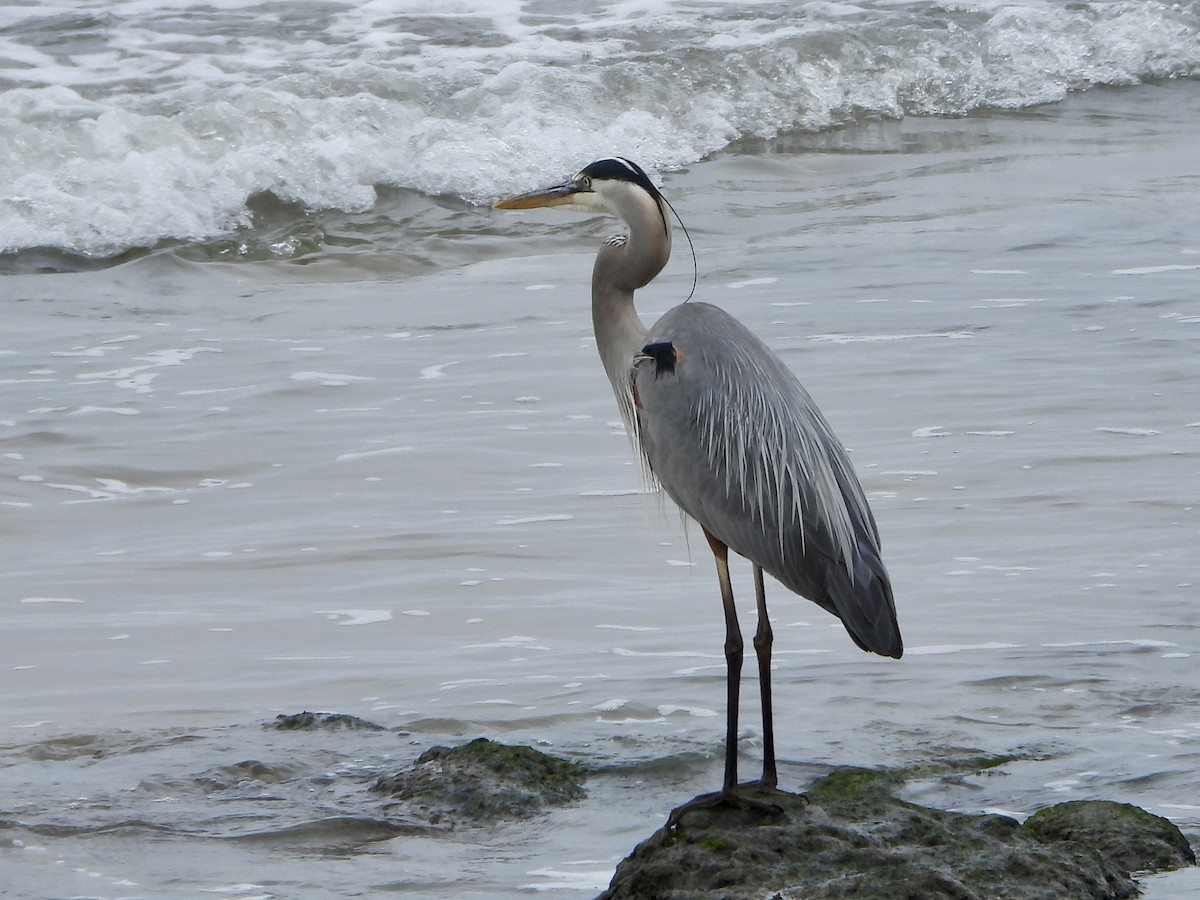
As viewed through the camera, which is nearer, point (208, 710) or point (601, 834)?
point (601, 834)

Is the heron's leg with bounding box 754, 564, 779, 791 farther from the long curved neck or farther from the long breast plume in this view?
the long curved neck

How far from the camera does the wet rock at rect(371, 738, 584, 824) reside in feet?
12.0

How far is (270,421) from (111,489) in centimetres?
86

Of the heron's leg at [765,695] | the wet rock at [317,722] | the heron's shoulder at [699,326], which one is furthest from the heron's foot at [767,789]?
the heron's shoulder at [699,326]

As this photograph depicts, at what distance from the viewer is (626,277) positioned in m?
4.70

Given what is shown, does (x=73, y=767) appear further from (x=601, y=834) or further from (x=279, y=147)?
(x=279, y=147)

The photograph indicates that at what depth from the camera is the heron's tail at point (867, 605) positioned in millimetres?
3773

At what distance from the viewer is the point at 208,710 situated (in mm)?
4379

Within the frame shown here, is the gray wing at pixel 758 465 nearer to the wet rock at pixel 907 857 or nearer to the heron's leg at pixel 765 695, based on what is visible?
the heron's leg at pixel 765 695

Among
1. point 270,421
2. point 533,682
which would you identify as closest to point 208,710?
point 533,682

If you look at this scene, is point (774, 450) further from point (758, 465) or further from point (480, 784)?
point (480, 784)

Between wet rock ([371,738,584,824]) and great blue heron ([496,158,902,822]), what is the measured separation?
367 millimetres

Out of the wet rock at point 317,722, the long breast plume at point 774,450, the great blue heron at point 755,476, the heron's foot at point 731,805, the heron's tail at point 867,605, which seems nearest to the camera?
the heron's foot at point 731,805

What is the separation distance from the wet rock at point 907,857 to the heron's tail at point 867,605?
45cm
